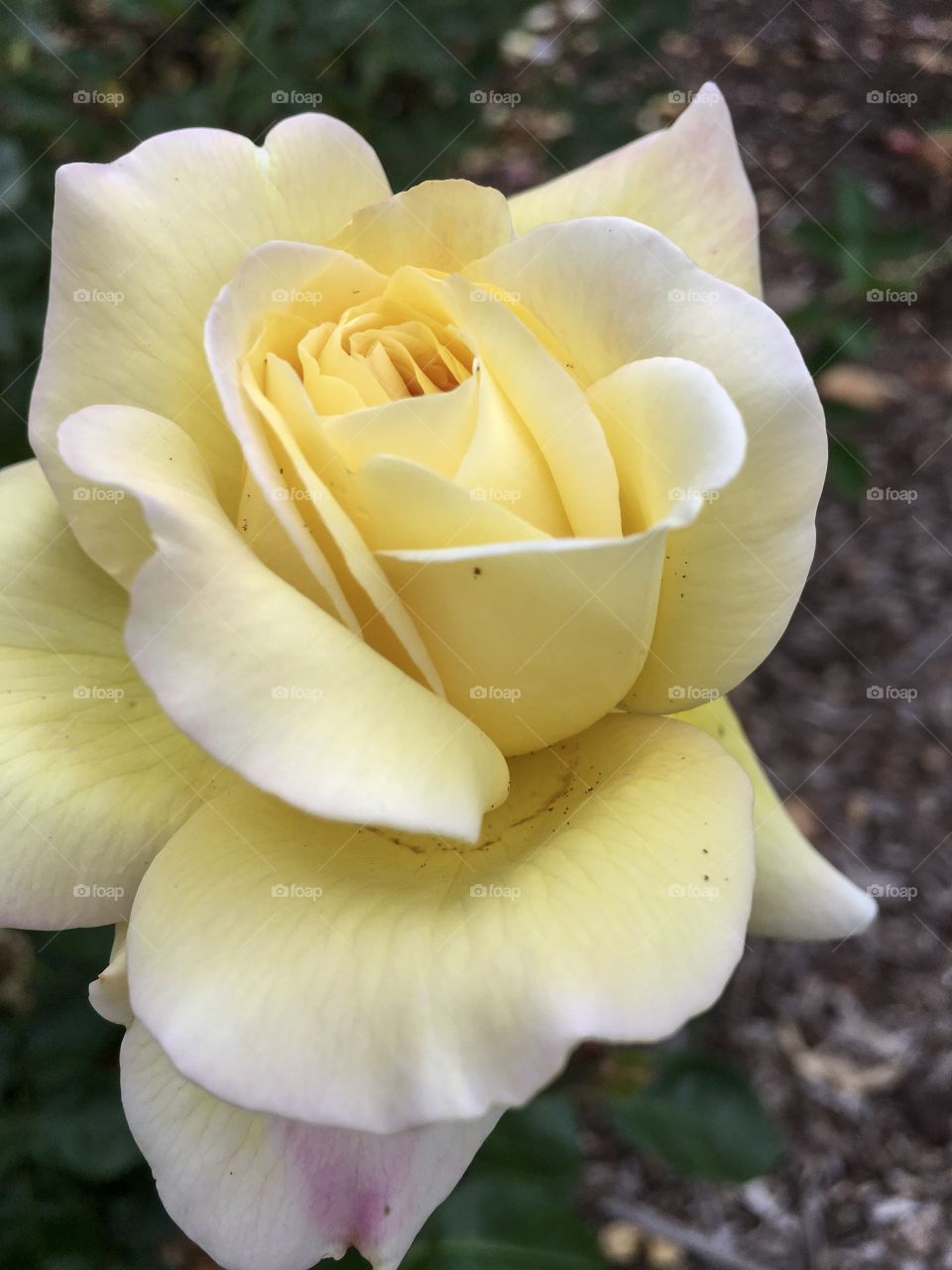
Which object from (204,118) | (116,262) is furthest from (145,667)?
(204,118)

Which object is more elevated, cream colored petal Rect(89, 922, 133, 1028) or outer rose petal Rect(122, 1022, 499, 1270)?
cream colored petal Rect(89, 922, 133, 1028)

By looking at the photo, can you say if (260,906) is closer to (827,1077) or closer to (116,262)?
(116,262)

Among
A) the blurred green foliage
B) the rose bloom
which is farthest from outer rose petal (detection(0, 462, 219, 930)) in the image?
the blurred green foliage

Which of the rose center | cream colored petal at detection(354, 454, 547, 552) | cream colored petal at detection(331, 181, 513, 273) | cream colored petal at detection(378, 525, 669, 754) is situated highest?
cream colored petal at detection(331, 181, 513, 273)

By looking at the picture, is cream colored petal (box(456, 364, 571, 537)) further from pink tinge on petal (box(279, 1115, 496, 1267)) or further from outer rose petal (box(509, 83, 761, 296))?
pink tinge on petal (box(279, 1115, 496, 1267))

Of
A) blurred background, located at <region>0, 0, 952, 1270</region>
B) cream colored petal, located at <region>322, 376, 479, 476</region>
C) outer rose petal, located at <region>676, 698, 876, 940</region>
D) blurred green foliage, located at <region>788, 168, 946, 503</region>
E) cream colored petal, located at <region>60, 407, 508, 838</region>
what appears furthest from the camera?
blurred green foliage, located at <region>788, 168, 946, 503</region>

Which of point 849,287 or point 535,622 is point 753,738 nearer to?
point 849,287
